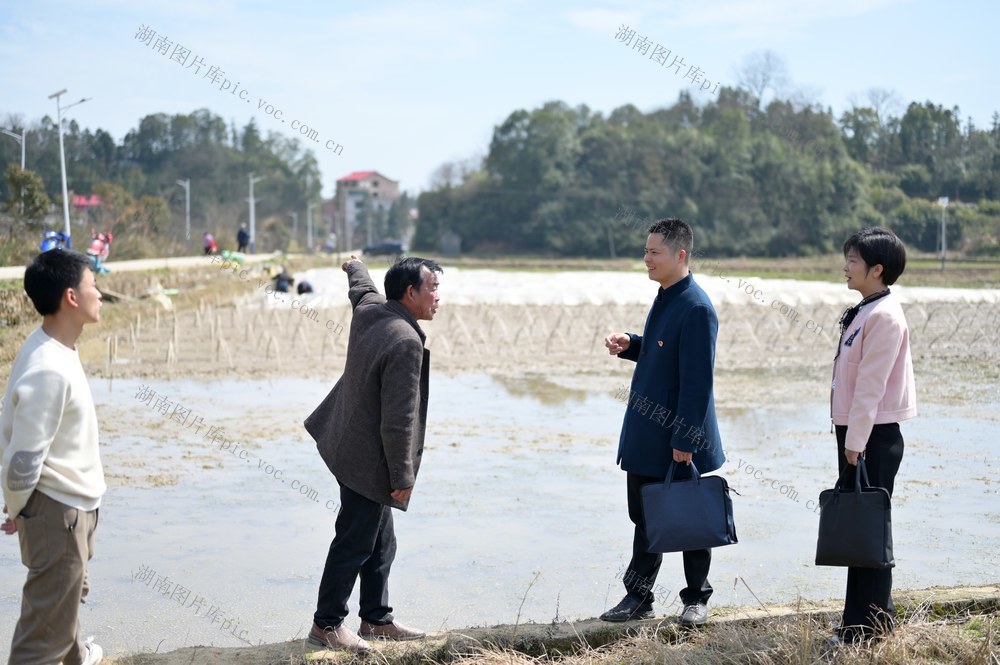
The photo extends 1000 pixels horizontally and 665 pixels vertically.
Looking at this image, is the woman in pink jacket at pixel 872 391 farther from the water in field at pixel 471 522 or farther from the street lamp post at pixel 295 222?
the street lamp post at pixel 295 222

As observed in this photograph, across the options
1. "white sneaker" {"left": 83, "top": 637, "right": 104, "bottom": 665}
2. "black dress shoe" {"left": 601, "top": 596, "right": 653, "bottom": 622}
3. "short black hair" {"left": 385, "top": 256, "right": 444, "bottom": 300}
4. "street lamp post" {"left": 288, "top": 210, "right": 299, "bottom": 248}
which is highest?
"street lamp post" {"left": 288, "top": 210, "right": 299, "bottom": 248}

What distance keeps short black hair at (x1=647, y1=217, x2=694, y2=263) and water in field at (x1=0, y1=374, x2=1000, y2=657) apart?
1.61m

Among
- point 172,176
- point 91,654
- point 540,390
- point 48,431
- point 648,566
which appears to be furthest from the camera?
point 172,176

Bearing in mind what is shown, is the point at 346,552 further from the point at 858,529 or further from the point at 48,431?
the point at 858,529

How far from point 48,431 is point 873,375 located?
110 inches

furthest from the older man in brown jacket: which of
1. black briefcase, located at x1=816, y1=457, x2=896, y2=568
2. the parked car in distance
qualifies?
the parked car in distance

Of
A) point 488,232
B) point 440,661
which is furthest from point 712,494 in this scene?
point 488,232

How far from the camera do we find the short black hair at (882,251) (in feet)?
12.9

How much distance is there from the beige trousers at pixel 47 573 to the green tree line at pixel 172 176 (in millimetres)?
30463

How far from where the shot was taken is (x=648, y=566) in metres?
4.32

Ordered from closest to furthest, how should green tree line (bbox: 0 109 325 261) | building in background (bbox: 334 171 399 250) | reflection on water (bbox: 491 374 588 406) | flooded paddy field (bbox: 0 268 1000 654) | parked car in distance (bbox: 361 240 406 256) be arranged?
flooded paddy field (bbox: 0 268 1000 654), reflection on water (bbox: 491 374 588 406), green tree line (bbox: 0 109 325 261), parked car in distance (bbox: 361 240 406 256), building in background (bbox: 334 171 399 250)

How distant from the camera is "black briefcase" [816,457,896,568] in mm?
3748

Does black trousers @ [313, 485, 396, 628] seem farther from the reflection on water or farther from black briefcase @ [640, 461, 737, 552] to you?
the reflection on water

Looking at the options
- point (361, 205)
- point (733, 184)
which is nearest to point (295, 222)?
point (361, 205)
